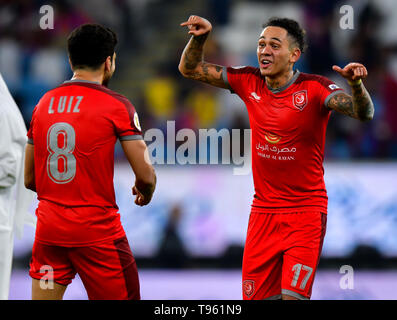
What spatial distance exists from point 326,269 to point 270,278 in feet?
16.7

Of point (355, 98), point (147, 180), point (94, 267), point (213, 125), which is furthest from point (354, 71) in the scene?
point (213, 125)

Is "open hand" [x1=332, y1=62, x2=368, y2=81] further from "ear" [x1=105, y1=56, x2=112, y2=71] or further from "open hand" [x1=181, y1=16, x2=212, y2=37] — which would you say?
"ear" [x1=105, y1=56, x2=112, y2=71]

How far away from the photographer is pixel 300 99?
5043 millimetres

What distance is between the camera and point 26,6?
12930mm

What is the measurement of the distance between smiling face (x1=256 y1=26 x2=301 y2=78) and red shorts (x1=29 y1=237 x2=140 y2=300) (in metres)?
1.71

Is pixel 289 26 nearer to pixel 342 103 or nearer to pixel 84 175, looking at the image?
pixel 342 103

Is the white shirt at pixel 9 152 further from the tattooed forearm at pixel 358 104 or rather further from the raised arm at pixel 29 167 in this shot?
the tattooed forearm at pixel 358 104

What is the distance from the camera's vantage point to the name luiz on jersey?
416cm

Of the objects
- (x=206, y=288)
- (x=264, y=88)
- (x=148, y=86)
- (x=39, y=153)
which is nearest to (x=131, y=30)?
(x=148, y=86)

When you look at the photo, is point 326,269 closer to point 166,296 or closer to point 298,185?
point 166,296

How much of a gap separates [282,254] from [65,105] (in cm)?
185

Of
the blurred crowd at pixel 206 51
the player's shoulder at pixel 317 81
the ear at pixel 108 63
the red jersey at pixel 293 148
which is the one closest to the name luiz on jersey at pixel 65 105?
the ear at pixel 108 63

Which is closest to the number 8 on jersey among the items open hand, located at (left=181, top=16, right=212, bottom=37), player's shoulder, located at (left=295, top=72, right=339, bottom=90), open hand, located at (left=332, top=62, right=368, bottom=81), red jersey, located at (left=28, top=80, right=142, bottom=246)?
red jersey, located at (left=28, top=80, right=142, bottom=246)

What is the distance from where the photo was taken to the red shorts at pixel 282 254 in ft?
15.9
